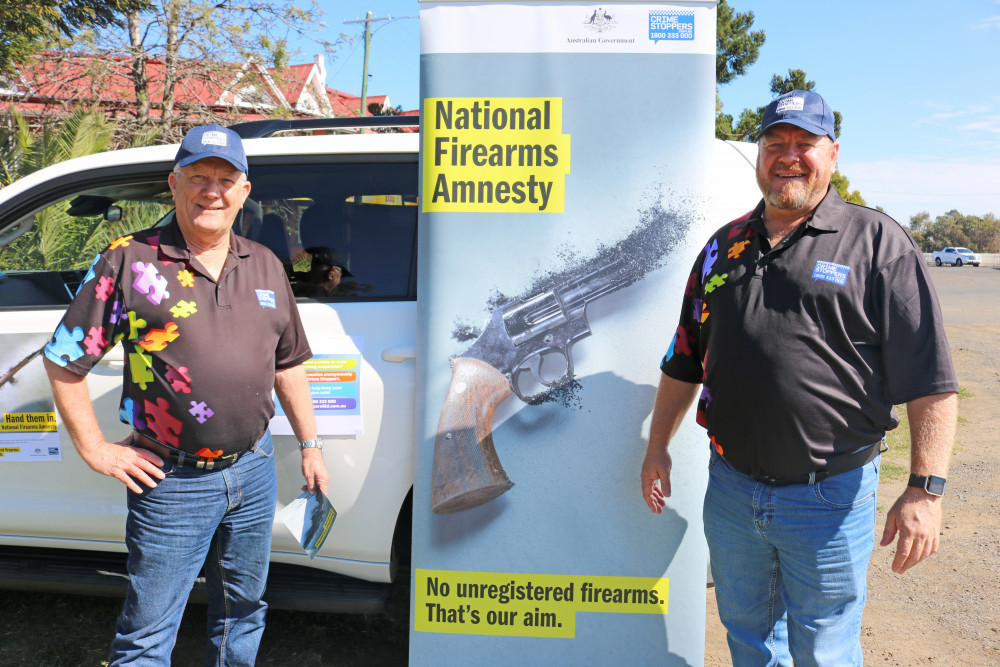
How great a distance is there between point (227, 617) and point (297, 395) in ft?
2.26

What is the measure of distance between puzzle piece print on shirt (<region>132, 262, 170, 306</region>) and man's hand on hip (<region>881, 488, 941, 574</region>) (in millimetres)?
1892

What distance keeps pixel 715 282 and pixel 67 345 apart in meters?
1.69

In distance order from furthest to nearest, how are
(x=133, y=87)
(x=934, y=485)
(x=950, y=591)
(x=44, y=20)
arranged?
(x=133, y=87)
(x=44, y=20)
(x=950, y=591)
(x=934, y=485)

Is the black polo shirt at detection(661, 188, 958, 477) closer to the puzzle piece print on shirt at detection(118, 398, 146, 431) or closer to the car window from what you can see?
the car window

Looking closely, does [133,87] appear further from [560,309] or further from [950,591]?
[950,591]

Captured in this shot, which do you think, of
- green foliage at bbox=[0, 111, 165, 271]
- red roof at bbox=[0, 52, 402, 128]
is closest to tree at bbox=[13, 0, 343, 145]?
red roof at bbox=[0, 52, 402, 128]

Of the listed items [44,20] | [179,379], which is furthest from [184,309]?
[44,20]

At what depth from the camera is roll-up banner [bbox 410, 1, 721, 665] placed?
229cm

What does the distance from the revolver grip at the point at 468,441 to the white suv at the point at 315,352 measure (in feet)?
0.49

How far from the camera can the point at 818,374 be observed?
177 centimetres

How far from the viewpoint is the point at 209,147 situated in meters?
1.91

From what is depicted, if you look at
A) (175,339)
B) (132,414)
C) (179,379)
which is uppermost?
(175,339)

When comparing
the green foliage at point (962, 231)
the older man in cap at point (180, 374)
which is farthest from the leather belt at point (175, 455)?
the green foliage at point (962, 231)

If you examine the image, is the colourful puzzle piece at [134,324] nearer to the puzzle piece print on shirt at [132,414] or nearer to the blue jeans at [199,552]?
the puzzle piece print on shirt at [132,414]
